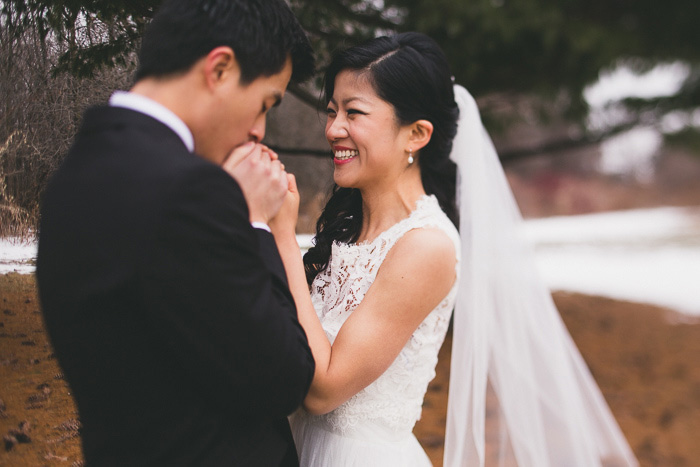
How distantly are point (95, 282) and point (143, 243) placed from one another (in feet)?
0.43

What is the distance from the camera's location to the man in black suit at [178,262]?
1.12 metres

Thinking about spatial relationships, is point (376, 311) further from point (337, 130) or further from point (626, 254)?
point (626, 254)

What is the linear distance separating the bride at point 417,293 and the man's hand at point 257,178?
0.72 feet

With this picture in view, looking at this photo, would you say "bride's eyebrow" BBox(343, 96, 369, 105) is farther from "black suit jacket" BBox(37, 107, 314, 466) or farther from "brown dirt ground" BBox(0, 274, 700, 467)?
"brown dirt ground" BBox(0, 274, 700, 467)

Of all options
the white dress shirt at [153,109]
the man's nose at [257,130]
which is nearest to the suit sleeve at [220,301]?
the white dress shirt at [153,109]

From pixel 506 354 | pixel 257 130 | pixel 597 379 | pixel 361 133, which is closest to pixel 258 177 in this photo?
pixel 257 130

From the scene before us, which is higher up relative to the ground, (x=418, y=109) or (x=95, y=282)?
(x=418, y=109)

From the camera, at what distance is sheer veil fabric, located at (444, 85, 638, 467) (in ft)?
7.59

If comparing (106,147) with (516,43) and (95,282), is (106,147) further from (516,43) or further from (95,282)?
(516,43)

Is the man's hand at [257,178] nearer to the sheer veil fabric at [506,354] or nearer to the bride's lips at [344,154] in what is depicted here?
the bride's lips at [344,154]

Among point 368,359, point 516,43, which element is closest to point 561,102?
point 516,43

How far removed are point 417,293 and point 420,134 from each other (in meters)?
0.66

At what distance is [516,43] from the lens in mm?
4555

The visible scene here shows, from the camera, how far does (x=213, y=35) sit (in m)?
1.31
